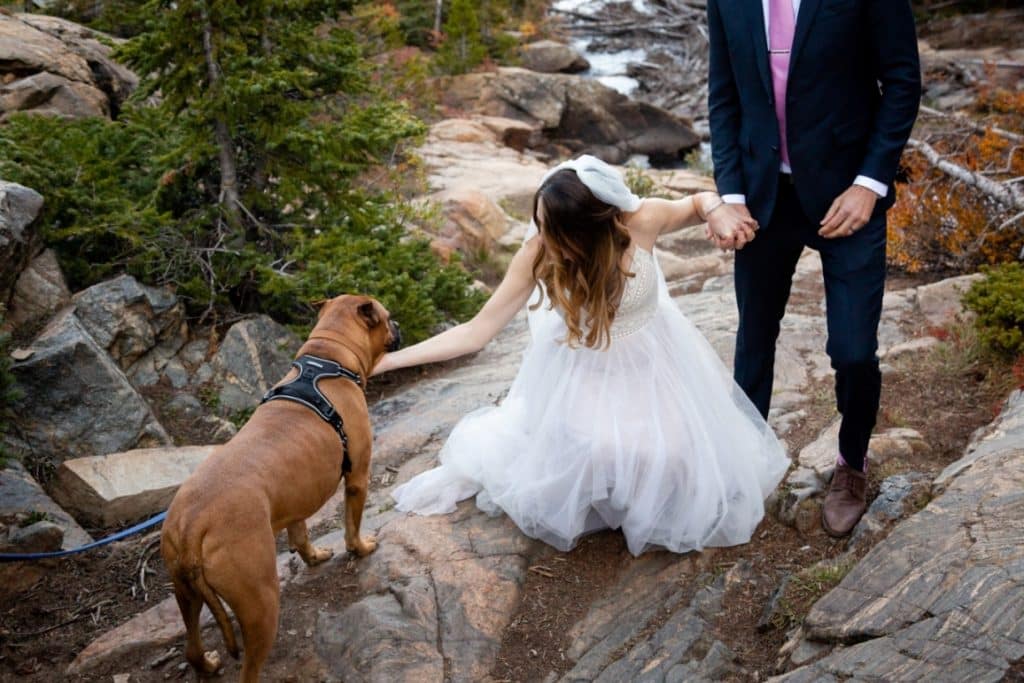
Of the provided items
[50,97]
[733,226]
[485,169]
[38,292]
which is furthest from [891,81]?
[485,169]

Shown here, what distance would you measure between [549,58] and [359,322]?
823 inches

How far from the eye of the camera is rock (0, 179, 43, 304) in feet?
17.0

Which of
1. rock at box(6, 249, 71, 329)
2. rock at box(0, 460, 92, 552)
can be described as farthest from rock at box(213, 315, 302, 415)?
rock at box(0, 460, 92, 552)

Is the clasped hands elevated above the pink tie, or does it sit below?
below

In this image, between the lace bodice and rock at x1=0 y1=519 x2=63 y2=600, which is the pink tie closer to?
the lace bodice

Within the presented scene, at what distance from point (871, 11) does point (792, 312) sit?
4510 millimetres

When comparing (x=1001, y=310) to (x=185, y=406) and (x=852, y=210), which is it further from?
(x=185, y=406)

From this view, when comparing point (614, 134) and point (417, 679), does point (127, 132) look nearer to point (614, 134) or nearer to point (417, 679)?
point (417, 679)

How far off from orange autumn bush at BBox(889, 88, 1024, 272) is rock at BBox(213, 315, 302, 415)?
17.7ft

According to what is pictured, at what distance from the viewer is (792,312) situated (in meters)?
7.28

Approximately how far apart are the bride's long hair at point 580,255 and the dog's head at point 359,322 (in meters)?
0.91

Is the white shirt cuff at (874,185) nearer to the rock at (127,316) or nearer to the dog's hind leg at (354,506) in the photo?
the dog's hind leg at (354,506)

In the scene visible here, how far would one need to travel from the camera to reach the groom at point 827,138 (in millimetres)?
3082

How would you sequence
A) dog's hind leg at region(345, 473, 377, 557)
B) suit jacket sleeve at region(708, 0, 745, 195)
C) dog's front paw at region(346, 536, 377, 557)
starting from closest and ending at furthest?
suit jacket sleeve at region(708, 0, 745, 195), dog's hind leg at region(345, 473, 377, 557), dog's front paw at region(346, 536, 377, 557)
